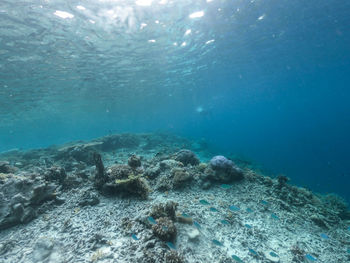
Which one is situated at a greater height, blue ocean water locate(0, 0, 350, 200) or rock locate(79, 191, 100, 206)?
blue ocean water locate(0, 0, 350, 200)

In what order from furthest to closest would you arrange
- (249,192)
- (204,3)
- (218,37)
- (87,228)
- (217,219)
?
(218,37)
(204,3)
(249,192)
(217,219)
(87,228)

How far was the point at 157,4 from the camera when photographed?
11.5m

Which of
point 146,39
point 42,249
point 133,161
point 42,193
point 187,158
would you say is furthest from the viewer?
point 146,39

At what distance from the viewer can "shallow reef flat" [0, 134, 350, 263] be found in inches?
154

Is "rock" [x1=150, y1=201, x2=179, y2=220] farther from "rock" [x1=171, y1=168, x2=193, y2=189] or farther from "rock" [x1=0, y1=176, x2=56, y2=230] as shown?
"rock" [x1=0, y1=176, x2=56, y2=230]

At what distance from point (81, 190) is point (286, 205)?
8.75 meters

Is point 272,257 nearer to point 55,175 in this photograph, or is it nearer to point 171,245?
point 171,245

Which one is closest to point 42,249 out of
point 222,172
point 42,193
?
point 42,193

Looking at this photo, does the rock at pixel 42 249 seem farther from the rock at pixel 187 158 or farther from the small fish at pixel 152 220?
the rock at pixel 187 158

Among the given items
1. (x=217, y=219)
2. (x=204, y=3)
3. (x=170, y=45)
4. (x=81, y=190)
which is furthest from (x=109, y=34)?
(x=217, y=219)

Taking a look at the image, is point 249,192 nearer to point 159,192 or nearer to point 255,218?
point 255,218

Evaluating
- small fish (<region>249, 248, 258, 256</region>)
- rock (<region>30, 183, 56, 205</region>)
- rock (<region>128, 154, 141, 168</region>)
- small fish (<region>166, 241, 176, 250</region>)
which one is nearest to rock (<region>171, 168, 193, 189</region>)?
rock (<region>128, 154, 141, 168</region>)

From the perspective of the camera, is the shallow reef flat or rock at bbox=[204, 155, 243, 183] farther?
rock at bbox=[204, 155, 243, 183]

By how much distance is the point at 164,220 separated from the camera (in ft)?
14.2
